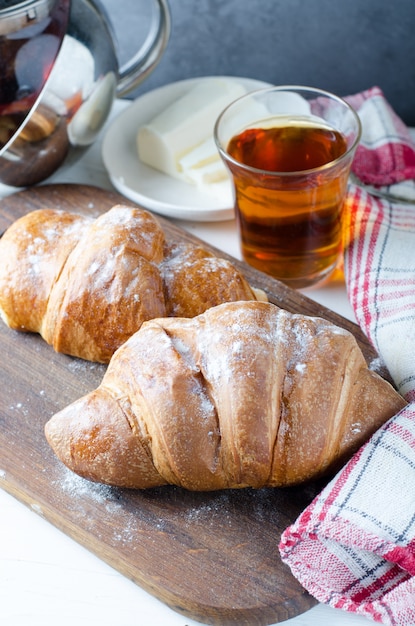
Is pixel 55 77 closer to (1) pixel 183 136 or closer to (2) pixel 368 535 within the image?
(1) pixel 183 136

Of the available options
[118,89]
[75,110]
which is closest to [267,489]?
[75,110]

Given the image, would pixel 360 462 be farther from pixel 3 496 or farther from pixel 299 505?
pixel 3 496

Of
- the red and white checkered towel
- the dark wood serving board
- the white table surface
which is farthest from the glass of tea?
the white table surface

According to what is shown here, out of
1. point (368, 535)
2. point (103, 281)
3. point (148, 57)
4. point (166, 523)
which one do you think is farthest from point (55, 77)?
point (368, 535)

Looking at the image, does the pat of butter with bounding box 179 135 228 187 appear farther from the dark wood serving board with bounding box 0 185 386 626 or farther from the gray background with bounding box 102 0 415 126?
the dark wood serving board with bounding box 0 185 386 626

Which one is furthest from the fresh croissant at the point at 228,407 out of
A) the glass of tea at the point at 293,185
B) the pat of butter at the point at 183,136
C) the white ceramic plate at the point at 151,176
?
the pat of butter at the point at 183,136
